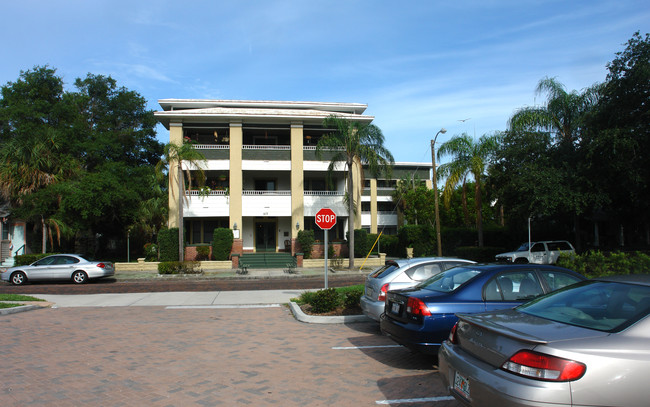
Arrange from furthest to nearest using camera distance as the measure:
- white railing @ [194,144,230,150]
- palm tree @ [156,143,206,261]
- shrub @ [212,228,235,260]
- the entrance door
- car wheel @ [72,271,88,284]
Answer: the entrance door < white railing @ [194,144,230,150] < shrub @ [212,228,235,260] < palm tree @ [156,143,206,261] < car wheel @ [72,271,88,284]

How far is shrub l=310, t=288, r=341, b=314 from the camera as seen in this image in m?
10.8

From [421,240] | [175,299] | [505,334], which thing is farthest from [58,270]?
[421,240]

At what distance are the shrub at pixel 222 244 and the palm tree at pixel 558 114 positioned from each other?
19616 mm

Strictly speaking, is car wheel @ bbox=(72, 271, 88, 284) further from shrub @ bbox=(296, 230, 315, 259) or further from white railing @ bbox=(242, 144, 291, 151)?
white railing @ bbox=(242, 144, 291, 151)

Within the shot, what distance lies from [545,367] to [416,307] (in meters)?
2.90

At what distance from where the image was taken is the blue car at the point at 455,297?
6051 millimetres

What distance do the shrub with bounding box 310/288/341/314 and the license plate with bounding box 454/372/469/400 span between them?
679 centimetres

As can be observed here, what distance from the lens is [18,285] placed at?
19.9 meters

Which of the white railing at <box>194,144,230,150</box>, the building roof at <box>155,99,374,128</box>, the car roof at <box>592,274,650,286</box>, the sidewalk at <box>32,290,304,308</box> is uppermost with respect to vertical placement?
the building roof at <box>155,99,374,128</box>

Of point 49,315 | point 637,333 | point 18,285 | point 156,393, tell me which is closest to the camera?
point 637,333

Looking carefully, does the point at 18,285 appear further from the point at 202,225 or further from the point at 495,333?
the point at 495,333

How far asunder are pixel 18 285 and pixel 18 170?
10529mm

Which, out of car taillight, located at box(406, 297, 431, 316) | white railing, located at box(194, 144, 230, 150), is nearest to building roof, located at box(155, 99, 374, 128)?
white railing, located at box(194, 144, 230, 150)

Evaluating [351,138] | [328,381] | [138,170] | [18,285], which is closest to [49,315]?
[328,381]
